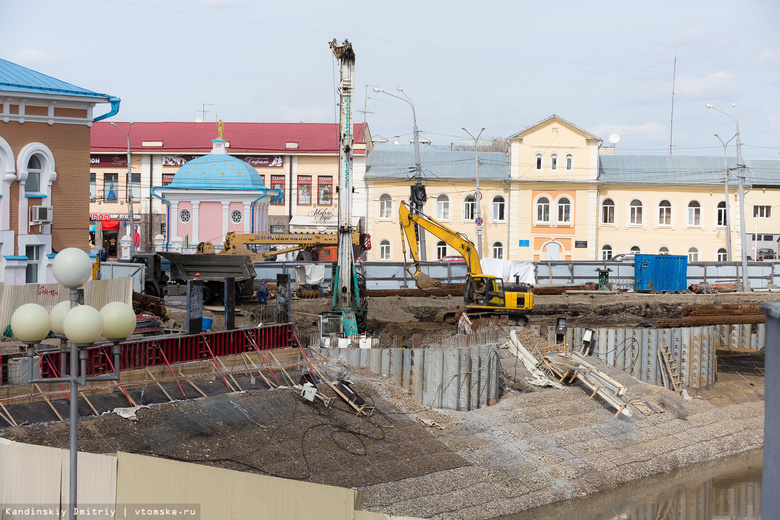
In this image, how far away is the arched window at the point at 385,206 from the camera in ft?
186

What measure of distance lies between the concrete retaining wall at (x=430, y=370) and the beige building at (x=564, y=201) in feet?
114

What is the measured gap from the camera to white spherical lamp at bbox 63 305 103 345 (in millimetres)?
8539

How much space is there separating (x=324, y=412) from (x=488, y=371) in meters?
5.40

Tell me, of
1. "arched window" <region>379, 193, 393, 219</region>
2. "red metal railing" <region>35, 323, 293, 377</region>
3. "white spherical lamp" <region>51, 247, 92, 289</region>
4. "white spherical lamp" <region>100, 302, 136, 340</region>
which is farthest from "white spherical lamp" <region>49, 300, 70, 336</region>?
"arched window" <region>379, 193, 393, 219</region>

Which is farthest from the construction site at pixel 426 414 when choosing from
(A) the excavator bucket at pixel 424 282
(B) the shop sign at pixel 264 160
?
(B) the shop sign at pixel 264 160

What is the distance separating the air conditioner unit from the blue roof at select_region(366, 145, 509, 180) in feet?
107

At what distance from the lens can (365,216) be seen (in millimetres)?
56719

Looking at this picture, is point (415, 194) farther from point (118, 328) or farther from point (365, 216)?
point (118, 328)

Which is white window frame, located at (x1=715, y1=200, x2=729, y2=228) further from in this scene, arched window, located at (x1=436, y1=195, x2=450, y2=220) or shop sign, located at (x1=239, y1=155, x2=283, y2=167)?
shop sign, located at (x1=239, y1=155, x2=283, y2=167)

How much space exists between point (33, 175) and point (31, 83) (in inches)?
109

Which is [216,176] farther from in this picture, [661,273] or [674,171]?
[674,171]

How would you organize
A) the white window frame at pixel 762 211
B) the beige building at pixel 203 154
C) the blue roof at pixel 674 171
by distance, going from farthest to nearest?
the beige building at pixel 203 154 < the white window frame at pixel 762 211 < the blue roof at pixel 674 171

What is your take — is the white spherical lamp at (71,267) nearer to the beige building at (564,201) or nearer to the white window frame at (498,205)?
the beige building at (564,201)

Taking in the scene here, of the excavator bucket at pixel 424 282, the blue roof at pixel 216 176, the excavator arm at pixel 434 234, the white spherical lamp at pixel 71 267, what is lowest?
the excavator bucket at pixel 424 282
